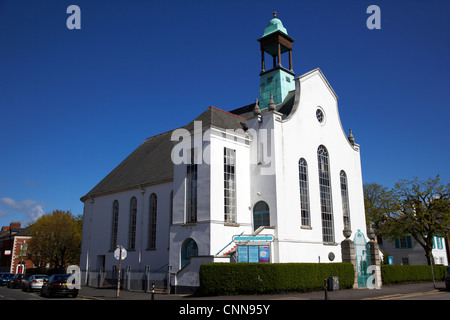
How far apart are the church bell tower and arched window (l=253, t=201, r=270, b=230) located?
33.8ft

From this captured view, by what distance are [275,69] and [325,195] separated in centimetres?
1169

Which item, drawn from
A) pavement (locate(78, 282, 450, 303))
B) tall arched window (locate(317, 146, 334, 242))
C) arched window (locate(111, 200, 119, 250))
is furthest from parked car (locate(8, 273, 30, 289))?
tall arched window (locate(317, 146, 334, 242))

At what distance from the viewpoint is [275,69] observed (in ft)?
109

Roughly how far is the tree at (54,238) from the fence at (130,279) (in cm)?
1549

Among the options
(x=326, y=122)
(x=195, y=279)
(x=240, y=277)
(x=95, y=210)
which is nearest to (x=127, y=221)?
(x=95, y=210)

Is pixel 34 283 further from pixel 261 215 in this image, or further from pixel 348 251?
pixel 348 251

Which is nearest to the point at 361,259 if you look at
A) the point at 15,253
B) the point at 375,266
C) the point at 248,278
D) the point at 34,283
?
the point at 375,266

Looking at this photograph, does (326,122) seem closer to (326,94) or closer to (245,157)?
(326,94)

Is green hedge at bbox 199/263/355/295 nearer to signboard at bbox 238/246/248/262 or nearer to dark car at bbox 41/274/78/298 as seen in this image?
signboard at bbox 238/246/248/262

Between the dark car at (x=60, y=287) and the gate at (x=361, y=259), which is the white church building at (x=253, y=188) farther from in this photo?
the dark car at (x=60, y=287)

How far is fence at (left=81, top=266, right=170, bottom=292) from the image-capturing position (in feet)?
82.0

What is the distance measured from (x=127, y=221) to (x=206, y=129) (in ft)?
42.5

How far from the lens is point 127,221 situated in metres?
33.0

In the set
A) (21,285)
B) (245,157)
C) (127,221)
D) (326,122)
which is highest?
(326,122)
